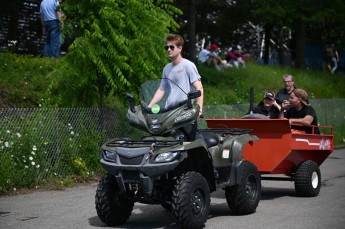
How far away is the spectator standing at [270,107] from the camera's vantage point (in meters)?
13.6

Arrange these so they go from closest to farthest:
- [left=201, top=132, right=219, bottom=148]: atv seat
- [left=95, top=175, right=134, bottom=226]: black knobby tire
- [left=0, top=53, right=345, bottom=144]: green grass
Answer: [left=95, top=175, right=134, bottom=226]: black knobby tire
[left=201, top=132, right=219, bottom=148]: atv seat
[left=0, top=53, right=345, bottom=144]: green grass

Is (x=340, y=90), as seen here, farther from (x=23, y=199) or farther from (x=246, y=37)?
(x=23, y=199)

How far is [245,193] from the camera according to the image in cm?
1069

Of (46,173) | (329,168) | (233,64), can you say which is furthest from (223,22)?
(46,173)

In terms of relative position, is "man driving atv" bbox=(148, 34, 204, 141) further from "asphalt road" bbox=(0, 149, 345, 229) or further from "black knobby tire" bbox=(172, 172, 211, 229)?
"asphalt road" bbox=(0, 149, 345, 229)

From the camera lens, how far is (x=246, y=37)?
3834cm

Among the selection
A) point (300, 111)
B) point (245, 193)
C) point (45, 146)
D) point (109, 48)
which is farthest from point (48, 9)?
point (245, 193)

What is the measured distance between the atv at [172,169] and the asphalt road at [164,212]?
14.0 inches

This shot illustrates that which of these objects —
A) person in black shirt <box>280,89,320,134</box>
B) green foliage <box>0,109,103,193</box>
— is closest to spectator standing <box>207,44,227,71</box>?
green foliage <box>0,109,103,193</box>

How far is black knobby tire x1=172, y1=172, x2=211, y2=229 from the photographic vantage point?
30.7ft

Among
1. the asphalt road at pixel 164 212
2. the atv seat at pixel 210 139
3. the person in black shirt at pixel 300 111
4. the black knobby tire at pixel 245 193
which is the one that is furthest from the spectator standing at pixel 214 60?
the atv seat at pixel 210 139

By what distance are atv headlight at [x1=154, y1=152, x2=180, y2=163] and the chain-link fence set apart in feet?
14.0

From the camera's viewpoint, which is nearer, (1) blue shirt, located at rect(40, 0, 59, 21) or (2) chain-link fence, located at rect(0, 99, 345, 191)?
(2) chain-link fence, located at rect(0, 99, 345, 191)

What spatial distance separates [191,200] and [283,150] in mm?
3167
